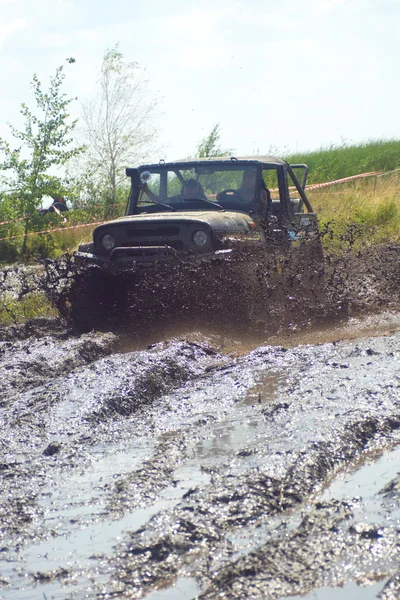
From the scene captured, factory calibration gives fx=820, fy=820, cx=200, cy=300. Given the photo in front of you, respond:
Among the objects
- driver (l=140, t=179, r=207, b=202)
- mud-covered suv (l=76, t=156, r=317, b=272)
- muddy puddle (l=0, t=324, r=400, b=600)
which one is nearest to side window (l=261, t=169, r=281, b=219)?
mud-covered suv (l=76, t=156, r=317, b=272)

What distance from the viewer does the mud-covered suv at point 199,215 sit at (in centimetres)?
761

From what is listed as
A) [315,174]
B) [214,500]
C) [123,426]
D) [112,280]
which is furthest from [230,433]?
[315,174]

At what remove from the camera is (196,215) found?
7.80 metres

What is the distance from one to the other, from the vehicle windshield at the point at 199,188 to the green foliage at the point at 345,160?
52.5 ft

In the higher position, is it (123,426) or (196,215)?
(196,215)

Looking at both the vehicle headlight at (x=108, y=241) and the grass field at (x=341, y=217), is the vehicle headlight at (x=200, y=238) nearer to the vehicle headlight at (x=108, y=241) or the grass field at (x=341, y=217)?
the vehicle headlight at (x=108, y=241)

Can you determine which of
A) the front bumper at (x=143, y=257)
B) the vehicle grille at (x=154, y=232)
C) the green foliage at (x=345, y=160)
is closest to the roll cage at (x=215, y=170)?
the vehicle grille at (x=154, y=232)

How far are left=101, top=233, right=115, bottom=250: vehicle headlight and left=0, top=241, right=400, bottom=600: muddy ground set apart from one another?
1197mm

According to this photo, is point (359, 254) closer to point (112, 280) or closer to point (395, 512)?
point (112, 280)

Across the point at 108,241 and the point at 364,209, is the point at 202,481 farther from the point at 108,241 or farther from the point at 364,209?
the point at 364,209

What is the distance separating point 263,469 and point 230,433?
0.70 metres

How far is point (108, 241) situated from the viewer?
793cm

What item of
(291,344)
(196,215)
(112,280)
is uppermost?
(196,215)

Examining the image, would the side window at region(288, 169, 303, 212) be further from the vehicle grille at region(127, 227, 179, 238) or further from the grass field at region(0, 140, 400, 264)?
the vehicle grille at region(127, 227, 179, 238)
